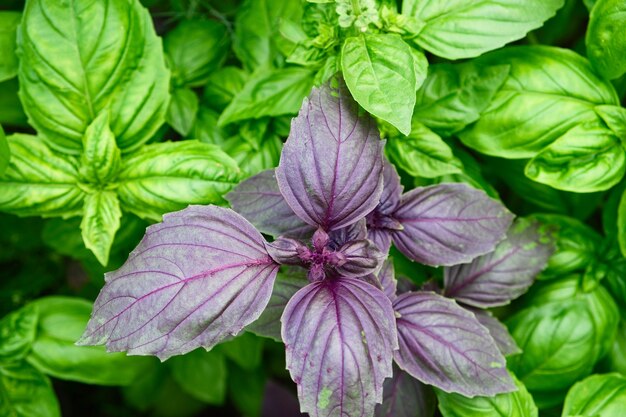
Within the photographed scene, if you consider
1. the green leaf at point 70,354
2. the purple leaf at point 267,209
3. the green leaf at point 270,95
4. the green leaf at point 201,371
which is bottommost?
the green leaf at point 201,371

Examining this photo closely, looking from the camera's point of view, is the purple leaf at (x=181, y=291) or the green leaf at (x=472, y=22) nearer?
the purple leaf at (x=181, y=291)

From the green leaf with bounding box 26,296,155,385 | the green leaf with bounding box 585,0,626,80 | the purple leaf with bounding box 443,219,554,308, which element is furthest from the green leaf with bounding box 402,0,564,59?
the green leaf with bounding box 26,296,155,385

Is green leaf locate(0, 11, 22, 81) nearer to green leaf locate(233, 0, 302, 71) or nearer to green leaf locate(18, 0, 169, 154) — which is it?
green leaf locate(18, 0, 169, 154)

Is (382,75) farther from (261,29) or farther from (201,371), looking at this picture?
(201,371)

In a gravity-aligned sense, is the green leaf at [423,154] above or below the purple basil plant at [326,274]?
above

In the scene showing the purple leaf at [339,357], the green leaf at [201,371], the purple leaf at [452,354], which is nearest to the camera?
the purple leaf at [339,357]

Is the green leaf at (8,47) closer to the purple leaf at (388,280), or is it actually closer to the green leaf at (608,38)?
the purple leaf at (388,280)

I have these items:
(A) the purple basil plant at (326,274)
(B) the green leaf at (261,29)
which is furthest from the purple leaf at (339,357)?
(B) the green leaf at (261,29)

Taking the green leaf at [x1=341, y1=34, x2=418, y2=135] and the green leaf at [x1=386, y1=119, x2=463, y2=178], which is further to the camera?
the green leaf at [x1=386, y1=119, x2=463, y2=178]

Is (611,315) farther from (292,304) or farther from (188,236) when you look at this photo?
(188,236)
